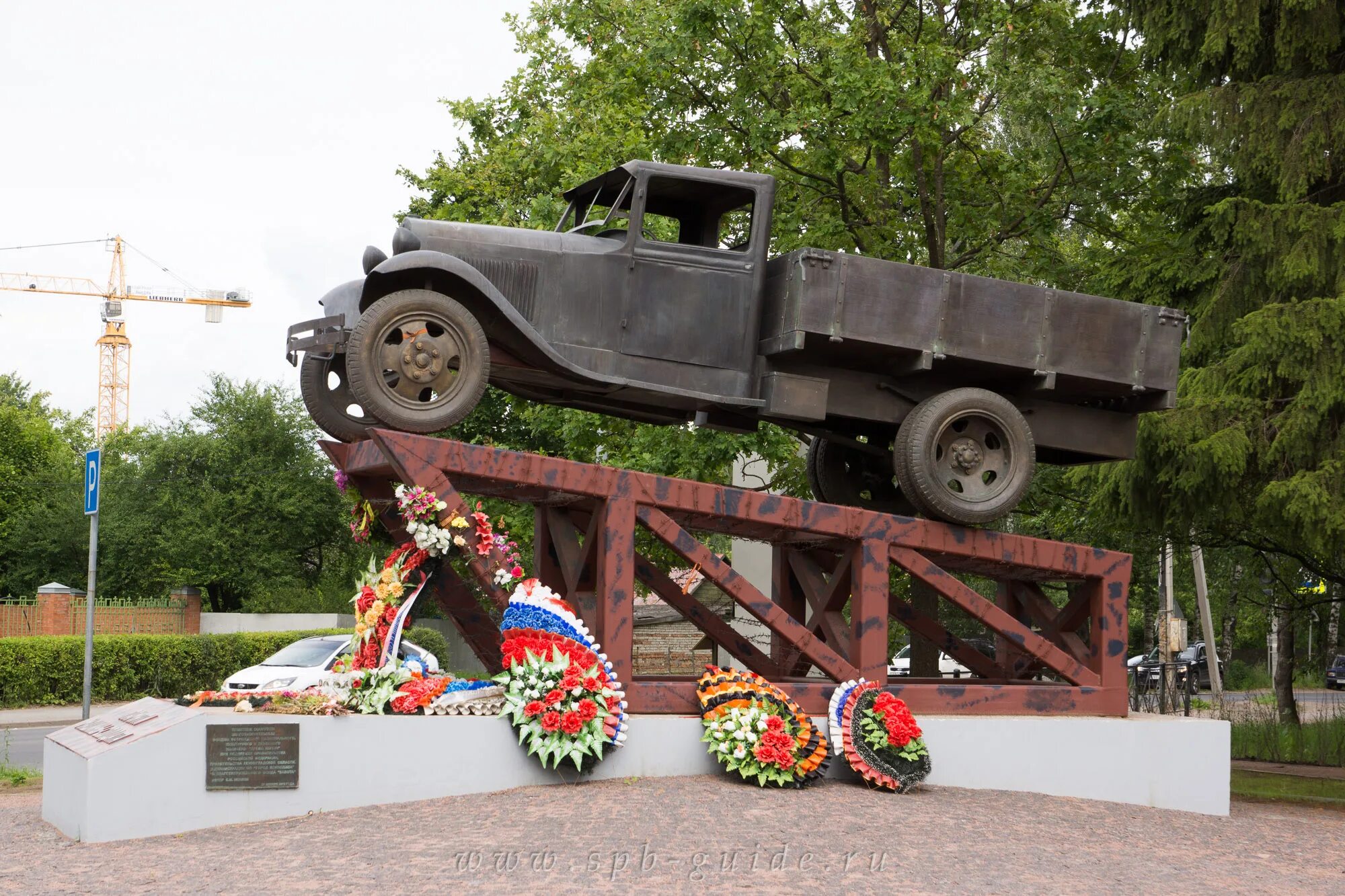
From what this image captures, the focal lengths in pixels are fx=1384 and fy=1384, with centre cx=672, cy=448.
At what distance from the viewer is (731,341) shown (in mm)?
10070

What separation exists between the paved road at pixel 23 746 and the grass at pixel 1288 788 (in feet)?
39.7

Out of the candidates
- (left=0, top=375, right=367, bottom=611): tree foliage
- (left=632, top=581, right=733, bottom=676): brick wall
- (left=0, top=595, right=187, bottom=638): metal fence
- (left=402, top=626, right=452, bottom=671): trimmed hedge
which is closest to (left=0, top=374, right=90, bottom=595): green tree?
(left=0, top=375, right=367, bottom=611): tree foliage

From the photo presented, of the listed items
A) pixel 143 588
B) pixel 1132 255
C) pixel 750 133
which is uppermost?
pixel 750 133

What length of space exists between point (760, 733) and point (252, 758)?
133 inches

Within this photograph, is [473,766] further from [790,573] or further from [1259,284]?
[1259,284]

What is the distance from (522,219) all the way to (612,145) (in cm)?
581

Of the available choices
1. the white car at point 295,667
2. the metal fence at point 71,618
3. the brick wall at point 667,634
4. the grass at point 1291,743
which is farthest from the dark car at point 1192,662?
the metal fence at point 71,618

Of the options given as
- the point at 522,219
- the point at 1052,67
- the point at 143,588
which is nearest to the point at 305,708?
the point at 1052,67

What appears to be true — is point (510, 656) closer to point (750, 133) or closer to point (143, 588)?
point (750, 133)

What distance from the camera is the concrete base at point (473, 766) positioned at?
8.01m

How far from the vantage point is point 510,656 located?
936 cm

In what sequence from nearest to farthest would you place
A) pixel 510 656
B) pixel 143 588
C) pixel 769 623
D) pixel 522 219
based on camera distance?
pixel 510 656, pixel 769 623, pixel 522 219, pixel 143 588

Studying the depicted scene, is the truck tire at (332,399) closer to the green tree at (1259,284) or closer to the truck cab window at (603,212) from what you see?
the truck cab window at (603,212)

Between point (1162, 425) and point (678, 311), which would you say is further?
point (1162, 425)
